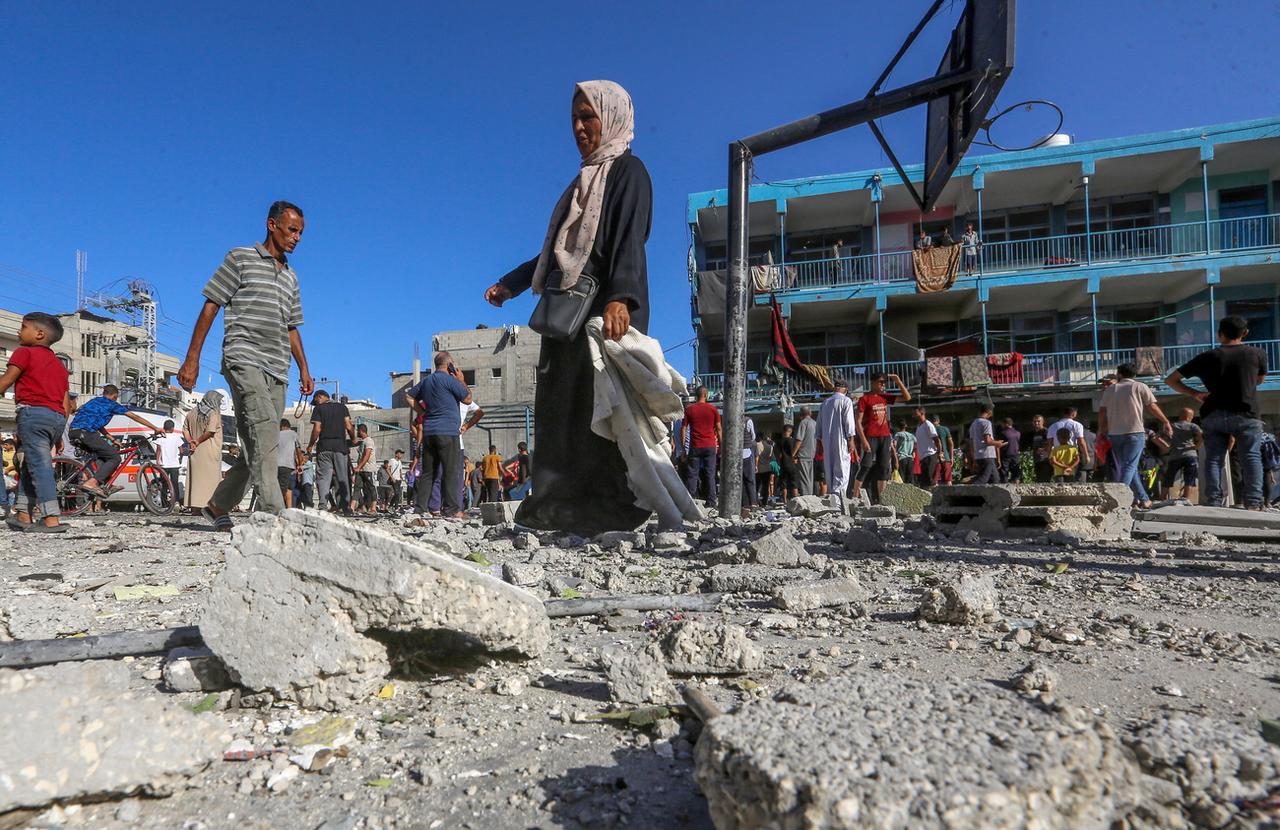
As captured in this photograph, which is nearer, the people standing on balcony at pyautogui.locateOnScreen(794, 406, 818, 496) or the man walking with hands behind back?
the man walking with hands behind back

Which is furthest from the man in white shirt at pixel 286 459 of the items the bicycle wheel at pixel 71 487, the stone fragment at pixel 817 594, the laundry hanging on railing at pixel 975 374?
the laundry hanging on railing at pixel 975 374

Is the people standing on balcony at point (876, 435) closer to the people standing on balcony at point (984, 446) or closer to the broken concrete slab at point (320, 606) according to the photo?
the people standing on balcony at point (984, 446)

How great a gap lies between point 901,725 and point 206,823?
3.58 feet

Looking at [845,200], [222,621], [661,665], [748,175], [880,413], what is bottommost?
[661,665]

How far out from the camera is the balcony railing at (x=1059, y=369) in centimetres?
1892

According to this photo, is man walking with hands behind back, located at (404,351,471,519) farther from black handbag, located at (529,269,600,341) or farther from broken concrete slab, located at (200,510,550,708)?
broken concrete slab, located at (200,510,550,708)

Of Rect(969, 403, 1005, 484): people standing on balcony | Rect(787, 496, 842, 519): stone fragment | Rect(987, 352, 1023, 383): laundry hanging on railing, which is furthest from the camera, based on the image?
Rect(987, 352, 1023, 383): laundry hanging on railing

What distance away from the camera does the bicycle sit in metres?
8.54

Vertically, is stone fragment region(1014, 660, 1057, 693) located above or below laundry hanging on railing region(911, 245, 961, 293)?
below

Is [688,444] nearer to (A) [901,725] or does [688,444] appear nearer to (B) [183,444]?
(B) [183,444]

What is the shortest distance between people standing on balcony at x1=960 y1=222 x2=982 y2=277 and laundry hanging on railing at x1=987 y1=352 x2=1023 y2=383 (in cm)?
256

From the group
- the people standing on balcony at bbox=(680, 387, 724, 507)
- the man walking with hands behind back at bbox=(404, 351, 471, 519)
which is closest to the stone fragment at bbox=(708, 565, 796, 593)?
the man walking with hands behind back at bbox=(404, 351, 471, 519)

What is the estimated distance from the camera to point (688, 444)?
939 cm

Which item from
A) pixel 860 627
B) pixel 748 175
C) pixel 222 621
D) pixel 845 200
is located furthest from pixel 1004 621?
pixel 845 200
